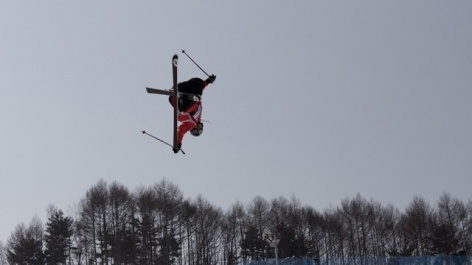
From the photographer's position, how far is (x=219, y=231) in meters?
78.7

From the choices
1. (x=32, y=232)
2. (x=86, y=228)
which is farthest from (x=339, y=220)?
(x=32, y=232)

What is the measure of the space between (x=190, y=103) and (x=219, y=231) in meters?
66.9

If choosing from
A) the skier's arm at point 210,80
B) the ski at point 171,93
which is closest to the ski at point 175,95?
the ski at point 171,93

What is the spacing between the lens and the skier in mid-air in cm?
1291

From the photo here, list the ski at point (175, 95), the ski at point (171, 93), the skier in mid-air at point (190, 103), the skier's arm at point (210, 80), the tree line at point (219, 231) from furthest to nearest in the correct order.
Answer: the tree line at point (219, 231)
the skier's arm at point (210, 80)
the skier in mid-air at point (190, 103)
the ski at point (175, 95)
the ski at point (171, 93)

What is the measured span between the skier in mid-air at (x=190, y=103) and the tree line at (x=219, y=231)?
58008mm

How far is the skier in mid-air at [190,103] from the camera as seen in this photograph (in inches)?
508

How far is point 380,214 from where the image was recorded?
3135 inches

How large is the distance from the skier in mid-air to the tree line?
5801 cm

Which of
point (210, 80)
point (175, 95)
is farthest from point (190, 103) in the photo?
point (210, 80)

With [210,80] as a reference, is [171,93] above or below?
below

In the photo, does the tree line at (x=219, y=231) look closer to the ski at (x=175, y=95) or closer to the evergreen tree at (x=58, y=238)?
Result: the evergreen tree at (x=58, y=238)

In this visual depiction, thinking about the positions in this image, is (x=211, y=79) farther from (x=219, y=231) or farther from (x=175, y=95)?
(x=219, y=231)

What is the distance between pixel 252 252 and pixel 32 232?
84.4ft
